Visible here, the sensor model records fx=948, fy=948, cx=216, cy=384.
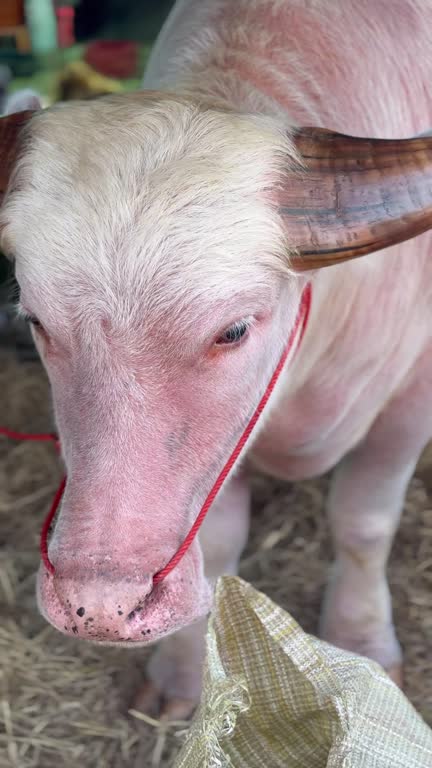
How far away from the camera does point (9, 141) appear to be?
1.86 metres

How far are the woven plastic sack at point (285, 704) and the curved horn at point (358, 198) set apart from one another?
711 mm

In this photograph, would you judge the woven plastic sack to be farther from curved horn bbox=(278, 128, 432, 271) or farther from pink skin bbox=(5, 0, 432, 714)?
curved horn bbox=(278, 128, 432, 271)

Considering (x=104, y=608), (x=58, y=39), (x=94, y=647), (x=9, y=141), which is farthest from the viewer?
(x=58, y=39)

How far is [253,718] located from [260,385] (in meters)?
0.70

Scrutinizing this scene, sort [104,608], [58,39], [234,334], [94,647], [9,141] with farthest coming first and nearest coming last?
1. [58,39]
2. [94,647]
3. [9,141]
4. [234,334]
5. [104,608]

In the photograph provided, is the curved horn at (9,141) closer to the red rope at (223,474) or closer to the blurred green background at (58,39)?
the red rope at (223,474)

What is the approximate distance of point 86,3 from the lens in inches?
242

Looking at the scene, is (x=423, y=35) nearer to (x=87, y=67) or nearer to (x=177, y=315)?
(x=177, y=315)

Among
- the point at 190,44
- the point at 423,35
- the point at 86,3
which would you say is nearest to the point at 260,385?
the point at 190,44

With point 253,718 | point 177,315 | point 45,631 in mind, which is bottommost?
point 45,631

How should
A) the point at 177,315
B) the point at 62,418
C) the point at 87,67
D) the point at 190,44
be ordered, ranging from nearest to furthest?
the point at 177,315
the point at 62,418
the point at 190,44
the point at 87,67

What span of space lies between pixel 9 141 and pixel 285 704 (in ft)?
4.11

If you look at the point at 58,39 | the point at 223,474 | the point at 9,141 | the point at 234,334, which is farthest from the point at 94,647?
the point at 58,39

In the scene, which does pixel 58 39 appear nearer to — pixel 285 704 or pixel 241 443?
pixel 241 443
